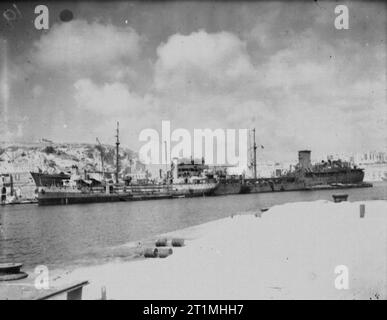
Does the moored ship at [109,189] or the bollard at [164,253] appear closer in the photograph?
the bollard at [164,253]

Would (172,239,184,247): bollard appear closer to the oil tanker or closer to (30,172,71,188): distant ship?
(30,172,71,188): distant ship

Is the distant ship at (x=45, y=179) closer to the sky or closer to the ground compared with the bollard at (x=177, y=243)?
closer to the sky

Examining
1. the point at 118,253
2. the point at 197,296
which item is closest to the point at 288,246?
the point at 197,296

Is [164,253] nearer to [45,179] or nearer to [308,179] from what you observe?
[45,179]

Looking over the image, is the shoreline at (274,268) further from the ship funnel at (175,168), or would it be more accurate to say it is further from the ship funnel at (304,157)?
the ship funnel at (304,157)

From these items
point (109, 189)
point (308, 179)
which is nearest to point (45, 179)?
point (109, 189)

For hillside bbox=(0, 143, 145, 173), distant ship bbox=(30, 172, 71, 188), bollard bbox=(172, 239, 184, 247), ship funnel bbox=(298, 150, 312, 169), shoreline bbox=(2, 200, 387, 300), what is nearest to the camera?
shoreline bbox=(2, 200, 387, 300)

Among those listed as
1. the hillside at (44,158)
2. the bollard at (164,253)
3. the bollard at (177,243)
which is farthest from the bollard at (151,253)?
the hillside at (44,158)

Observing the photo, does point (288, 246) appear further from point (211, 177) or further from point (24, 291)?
point (211, 177)

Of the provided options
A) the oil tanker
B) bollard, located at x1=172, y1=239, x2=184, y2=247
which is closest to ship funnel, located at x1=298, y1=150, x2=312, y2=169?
the oil tanker
